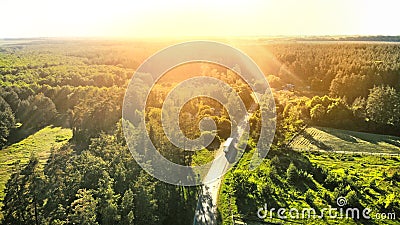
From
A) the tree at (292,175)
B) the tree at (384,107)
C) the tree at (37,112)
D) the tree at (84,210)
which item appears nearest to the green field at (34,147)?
the tree at (37,112)

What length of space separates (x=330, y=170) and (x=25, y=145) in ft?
95.4

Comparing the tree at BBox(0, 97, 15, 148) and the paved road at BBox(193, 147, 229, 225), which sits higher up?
the tree at BBox(0, 97, 15, 148)

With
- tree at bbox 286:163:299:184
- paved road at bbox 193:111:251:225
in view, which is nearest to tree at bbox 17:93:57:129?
paved road at bbox 193:111:251:225

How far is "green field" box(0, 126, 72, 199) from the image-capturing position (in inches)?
1154

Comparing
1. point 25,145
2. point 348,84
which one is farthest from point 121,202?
point 348,84

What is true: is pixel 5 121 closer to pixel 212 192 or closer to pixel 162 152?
pixel 162 152

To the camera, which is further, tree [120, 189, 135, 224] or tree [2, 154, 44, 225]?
tree [2, 154, 44, 225]

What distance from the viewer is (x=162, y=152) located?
22516 millimetres

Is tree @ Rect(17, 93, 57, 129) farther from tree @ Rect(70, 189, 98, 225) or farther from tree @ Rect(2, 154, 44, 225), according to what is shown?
tree @ Rect(70, 189, 98, 225)

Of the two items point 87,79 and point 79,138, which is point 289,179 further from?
point 87,79

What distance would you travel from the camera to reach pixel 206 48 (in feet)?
180

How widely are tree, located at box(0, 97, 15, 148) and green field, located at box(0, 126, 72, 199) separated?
1.93 meters

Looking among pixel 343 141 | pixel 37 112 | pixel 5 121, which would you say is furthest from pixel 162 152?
pixel 37 112

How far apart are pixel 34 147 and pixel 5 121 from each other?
6.47m
